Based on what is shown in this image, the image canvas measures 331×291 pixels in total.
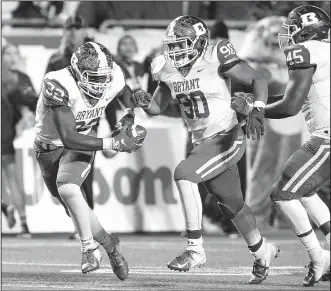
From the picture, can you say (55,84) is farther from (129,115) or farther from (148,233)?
(148,233)

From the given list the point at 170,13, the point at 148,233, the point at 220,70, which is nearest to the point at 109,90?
the point at 220,70

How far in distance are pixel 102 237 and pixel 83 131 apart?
0.78 meters

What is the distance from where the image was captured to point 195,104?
7.61 metres

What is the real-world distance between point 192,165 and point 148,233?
4389mm

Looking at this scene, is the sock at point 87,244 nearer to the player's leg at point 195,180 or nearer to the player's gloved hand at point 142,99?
the player's leg at point 195,180

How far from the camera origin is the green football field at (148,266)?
7.35 metres

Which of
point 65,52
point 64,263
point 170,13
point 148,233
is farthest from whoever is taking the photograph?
point 170,13

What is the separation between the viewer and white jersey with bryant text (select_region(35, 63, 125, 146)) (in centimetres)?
767

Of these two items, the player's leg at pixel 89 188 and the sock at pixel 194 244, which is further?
the player's leg at pixel 89 188

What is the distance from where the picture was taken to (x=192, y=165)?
739 centimetres

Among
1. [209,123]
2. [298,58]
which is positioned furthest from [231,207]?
[298,58]

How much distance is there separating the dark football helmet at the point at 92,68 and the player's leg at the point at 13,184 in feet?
12.3

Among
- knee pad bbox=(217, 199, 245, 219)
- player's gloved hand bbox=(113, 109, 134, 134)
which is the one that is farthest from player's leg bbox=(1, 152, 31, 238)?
knee pad bbox=(217, 199, 245, 219)

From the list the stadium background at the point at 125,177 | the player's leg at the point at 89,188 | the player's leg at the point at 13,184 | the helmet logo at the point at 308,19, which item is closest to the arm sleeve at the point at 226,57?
the helmet logo at the point at 308,19
